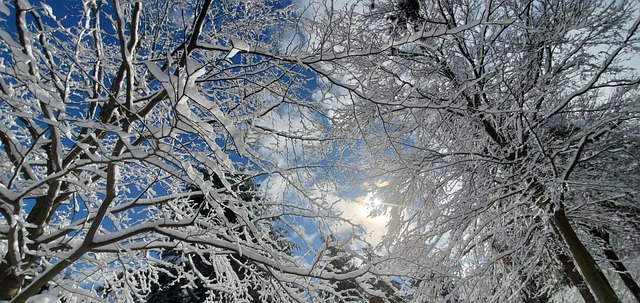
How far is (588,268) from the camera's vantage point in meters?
3.90

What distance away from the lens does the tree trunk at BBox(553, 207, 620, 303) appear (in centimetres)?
381

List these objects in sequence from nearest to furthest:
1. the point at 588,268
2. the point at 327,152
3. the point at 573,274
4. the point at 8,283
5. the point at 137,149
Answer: the point at 137,149
the point at 8,283
the point at 588,268
the point at 327,152
the point at 573,274

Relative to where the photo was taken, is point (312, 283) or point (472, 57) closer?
point (312, 283)

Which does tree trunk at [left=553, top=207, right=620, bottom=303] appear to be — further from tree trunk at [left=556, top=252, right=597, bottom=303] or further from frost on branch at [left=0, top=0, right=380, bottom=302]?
frost on branch at [left=0, top=0, right=380, bottom=302]

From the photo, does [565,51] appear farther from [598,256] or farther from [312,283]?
[312,283]

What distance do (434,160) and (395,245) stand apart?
137 centimetres

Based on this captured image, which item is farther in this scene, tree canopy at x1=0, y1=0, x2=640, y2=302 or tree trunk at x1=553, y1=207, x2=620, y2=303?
tree trunk at x1=553, y1=207, x2=620, y2=303

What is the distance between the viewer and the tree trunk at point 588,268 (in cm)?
381

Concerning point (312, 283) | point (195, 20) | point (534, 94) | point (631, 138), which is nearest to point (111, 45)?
point (195, 20)

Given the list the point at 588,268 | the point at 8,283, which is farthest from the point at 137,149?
the point at 588,268

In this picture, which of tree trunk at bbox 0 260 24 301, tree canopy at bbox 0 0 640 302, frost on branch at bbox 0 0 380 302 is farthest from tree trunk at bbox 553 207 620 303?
tree trunk at bbox 0 260 24 301

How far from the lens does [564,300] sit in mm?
8633

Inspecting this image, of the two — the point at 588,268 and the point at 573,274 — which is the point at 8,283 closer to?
the point at 588,268

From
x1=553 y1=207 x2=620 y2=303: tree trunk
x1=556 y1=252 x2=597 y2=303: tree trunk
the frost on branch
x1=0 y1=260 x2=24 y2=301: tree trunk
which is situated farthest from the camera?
x1=556 y1=252 x2=597 y2=303: tree trunk
